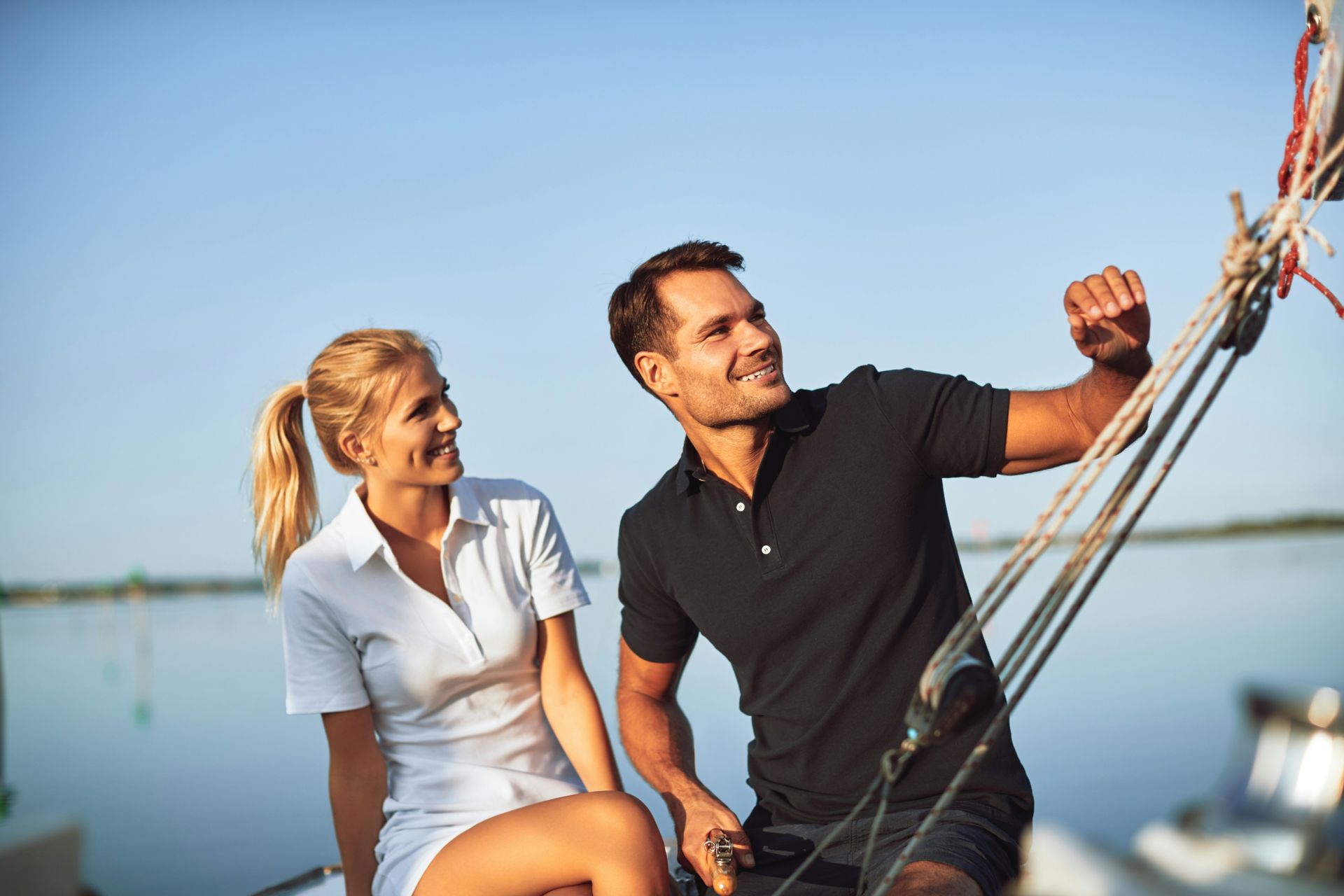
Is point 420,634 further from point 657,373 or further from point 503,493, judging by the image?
point 657,373

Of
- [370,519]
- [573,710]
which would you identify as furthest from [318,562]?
[573,710]

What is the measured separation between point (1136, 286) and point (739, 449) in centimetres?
90

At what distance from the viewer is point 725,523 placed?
2455 millimetres

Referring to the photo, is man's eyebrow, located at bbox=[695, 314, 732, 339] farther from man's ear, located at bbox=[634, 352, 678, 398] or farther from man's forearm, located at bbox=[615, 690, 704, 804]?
man's forearm, located at bbox=[615, 690, 704, 804]

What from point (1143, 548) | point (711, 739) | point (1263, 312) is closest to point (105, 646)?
point (711, 739)

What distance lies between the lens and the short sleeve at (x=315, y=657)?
2.53 metres

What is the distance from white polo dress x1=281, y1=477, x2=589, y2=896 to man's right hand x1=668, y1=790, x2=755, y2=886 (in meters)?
0.42

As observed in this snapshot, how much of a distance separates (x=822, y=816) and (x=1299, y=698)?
65.0 inches

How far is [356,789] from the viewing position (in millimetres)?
2566

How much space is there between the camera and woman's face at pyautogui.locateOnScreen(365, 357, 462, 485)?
2.69 metres

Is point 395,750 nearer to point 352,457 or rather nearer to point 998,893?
point 352,457

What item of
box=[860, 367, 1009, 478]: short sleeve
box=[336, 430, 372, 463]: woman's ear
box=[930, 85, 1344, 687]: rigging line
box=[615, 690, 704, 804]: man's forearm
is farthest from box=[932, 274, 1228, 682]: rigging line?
box=[336, 430, 372, 463]: woman's ear

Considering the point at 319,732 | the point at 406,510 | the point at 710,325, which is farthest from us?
the point at 319,732

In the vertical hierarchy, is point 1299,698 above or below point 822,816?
above
